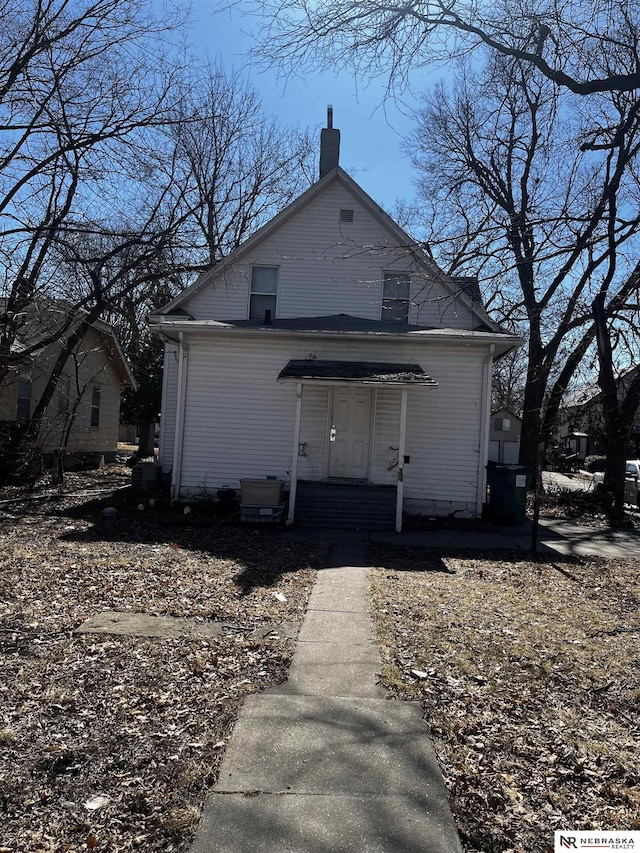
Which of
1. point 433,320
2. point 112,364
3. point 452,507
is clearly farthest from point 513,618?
point 112,364

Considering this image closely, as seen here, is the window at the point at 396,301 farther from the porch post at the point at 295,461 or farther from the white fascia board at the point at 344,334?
the porch post at the point at 295,461

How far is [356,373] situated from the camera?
11953mm

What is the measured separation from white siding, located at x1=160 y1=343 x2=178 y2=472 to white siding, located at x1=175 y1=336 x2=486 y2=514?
1678 mm

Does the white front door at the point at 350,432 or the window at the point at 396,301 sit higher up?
the window at the point at 396,301

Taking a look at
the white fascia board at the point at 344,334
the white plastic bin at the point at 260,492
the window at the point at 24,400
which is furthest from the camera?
the window at the point at 24,400

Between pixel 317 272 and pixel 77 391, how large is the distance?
949 cm

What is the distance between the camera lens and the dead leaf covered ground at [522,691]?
304 cm

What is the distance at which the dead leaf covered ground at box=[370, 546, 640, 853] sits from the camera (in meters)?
3.04

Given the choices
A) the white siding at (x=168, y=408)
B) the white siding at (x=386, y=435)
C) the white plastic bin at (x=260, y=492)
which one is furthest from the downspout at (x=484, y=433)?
the white siding at (x=168, y=408)

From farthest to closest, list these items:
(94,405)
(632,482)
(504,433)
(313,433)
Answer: (504,433) → (94,405) → (632,482) → (313,433)

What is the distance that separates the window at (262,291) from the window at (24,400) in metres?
9.46

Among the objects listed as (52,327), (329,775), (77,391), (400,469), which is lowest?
(329,775)

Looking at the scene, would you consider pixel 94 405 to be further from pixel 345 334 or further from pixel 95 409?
pixel 345 334

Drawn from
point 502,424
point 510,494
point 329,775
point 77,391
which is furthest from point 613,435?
point 502,424
